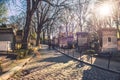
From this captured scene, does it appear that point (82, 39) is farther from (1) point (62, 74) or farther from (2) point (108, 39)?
(1) point (62, 74)

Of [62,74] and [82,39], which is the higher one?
[82,39]

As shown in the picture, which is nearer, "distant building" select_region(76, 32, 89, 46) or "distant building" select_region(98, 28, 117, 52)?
"distant building" select_region(98, 28, 117, 52)

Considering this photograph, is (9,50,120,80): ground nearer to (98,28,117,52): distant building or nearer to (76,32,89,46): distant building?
(98,28,117,52): distant building

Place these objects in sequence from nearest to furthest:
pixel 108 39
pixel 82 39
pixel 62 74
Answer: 1. pixel 62 74
2. pixel 108 39
3. pixel 82 39

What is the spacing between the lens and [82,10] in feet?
185

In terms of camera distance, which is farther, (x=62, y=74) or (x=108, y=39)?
(x=108, y=39)

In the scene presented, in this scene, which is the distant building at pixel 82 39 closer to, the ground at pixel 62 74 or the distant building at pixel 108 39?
the distant building at pixel 108 39

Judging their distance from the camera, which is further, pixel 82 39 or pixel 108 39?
pixel 82 39

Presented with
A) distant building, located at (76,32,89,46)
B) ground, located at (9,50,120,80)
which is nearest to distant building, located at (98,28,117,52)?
distant building, located at (76,32,89,46)

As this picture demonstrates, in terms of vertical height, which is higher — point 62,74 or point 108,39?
point 108,39

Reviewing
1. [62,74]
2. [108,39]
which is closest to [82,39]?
[108,39]

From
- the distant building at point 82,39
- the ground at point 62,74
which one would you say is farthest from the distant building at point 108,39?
the ground at point 62,74

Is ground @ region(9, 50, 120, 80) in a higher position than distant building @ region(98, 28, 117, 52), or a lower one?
lower

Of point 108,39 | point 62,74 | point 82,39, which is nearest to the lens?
point 62,74
